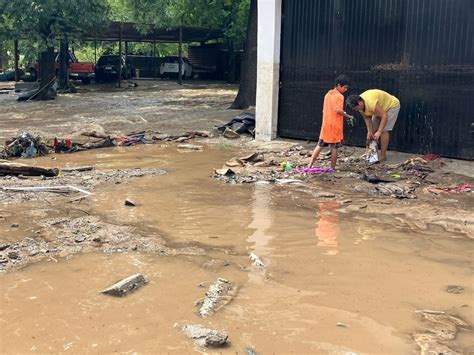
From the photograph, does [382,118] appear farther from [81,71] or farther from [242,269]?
[81,71]

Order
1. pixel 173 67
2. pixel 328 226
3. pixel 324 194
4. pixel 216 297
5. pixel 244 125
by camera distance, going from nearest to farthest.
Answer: pixel 216 297, pixel 328 226, pixel 324 194, pixel 244 125, pixel 173 67

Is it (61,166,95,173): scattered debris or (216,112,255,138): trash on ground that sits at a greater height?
(216,112,255,138): trash on ground

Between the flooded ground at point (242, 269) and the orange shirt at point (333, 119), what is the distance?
3.80 ft

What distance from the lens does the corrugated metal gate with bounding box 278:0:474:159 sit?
9.87m

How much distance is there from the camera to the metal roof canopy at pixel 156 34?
30.2 metres

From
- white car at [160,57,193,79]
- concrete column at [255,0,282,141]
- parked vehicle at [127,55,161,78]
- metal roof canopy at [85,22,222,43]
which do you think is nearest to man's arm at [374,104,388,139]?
concrete column at [255,0,282,141]

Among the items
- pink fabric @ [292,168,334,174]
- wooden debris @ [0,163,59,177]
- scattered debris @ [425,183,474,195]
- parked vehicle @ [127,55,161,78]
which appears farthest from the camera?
parked vehicle @ [127,55,161,78]

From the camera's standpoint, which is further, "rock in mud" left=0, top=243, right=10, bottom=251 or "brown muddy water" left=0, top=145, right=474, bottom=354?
"rock in mud" left=0, top=243, right=10, bottom=251

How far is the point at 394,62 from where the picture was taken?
1071 cm

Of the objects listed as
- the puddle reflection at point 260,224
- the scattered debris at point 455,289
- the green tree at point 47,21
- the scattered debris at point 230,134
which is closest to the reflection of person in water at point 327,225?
the puddle reflection at point 260,224

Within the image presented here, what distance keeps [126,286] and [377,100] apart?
6467 mm

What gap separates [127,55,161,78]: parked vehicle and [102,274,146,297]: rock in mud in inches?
1374

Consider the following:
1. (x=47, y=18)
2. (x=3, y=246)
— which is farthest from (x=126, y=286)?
(x=47, y=18)

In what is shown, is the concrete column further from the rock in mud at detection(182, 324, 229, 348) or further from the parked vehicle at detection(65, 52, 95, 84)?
the parked vehicle at detection(65, 52, 95, 84)
